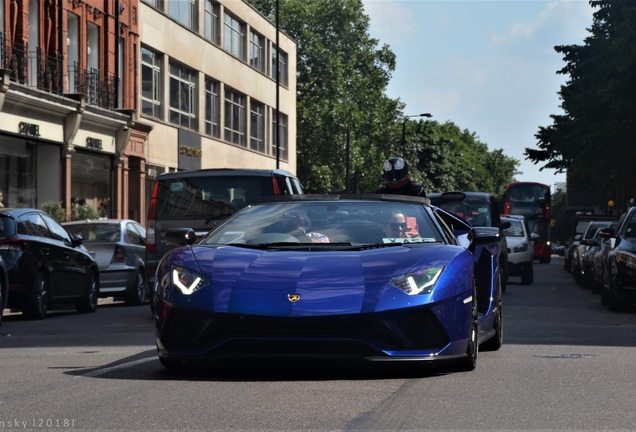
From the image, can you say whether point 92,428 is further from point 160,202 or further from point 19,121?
point 19,121

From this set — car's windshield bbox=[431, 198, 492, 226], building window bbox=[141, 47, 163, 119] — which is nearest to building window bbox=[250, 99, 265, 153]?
building window bbox=[141, 47, 163, 119]

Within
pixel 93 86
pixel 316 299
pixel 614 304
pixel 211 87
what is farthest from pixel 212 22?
pixel 316 299

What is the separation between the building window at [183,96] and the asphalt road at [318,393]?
136ft

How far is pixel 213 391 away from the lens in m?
8.41

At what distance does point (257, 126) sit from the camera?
6944 cm

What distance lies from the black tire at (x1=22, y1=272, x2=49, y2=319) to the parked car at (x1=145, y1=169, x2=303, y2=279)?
1.66m

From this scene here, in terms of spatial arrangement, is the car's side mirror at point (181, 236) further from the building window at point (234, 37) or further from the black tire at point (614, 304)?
the building window at point (234, 37)

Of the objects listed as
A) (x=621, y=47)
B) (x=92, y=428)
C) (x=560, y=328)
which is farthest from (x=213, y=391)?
(x=621, y=47)

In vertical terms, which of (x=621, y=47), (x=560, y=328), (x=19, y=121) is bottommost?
(x=560, y=328)

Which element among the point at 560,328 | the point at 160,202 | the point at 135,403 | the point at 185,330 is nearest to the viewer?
the point at 135,403

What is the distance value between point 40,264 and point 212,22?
41934mm

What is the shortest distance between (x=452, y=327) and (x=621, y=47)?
1539 inches

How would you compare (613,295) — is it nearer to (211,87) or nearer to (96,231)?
(96,231)

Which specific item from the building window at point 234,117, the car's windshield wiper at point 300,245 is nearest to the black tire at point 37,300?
the car's windshield wiper at point 300,245
